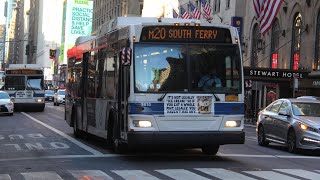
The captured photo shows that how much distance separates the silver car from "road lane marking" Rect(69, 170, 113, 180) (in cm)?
668

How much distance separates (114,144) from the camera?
13.2 metres

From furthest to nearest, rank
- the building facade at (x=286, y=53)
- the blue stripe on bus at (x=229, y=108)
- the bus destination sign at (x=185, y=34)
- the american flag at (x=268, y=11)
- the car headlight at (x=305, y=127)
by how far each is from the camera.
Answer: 1. the building facade at (x=286, y=53)
2. the american flag at (x=268, y=11)
3. the car headlight at (x=305, y=127)
4. the bus destination sign at (x=185, y=34)
5. the blue stripe on bus at (x=229, y=108)

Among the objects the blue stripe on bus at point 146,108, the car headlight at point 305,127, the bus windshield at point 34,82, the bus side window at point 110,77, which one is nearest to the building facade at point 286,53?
the bus windshield at point 34,82

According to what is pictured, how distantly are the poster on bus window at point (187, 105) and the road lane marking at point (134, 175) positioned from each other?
1.79 meters

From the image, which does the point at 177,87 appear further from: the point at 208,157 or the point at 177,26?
the point at 208,157

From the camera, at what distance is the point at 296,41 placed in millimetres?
40750

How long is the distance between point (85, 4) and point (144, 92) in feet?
403

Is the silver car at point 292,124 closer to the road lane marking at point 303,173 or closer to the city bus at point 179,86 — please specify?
the city bus at point 179,86

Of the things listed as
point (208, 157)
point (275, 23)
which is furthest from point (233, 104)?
point (275, 23)

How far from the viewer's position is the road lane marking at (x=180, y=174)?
9602 mm

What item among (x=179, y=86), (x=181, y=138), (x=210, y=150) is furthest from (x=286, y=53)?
(x=181, y=138)

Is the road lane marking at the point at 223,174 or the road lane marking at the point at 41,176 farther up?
the road lane marking at the point at 223,174

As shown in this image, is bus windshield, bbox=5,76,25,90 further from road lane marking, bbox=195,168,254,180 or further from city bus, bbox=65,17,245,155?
road lane marking, bbox=195,168,254,180

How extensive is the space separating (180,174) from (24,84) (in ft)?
93.1
